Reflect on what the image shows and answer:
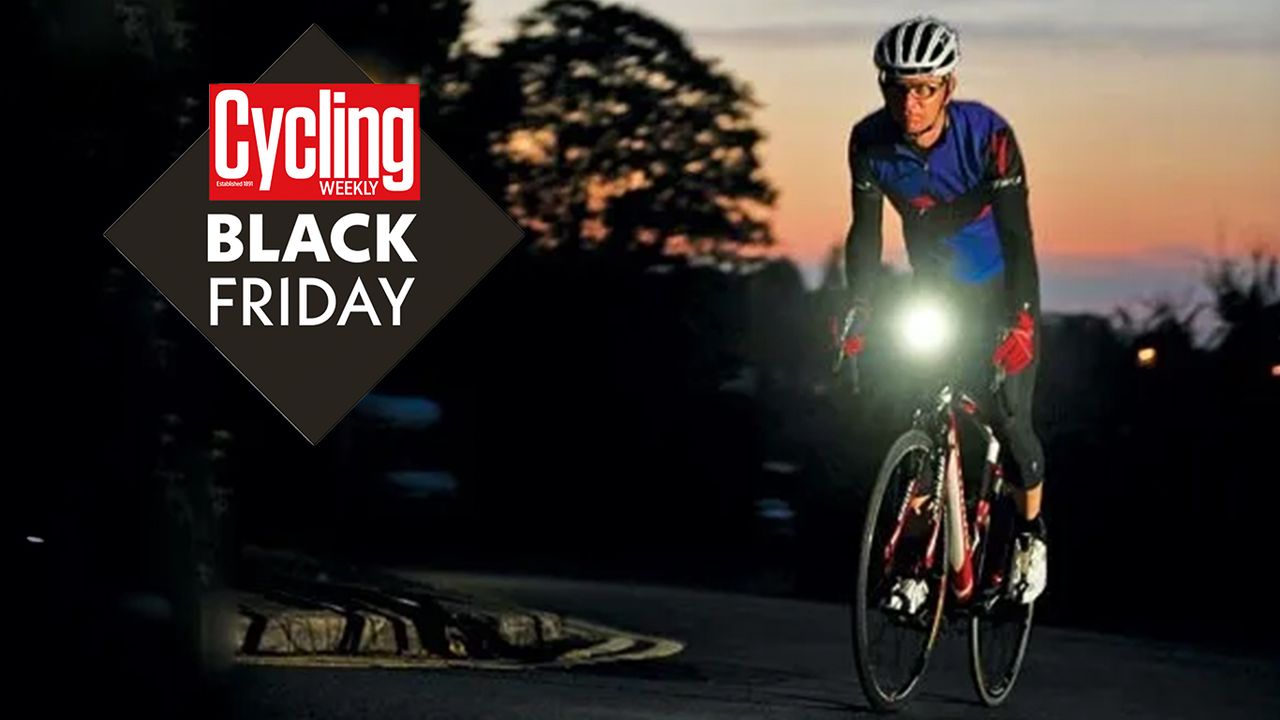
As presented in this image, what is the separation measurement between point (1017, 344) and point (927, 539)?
0.77 meters

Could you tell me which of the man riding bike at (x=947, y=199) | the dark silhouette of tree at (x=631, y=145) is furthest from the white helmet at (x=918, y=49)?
the dark silhouette of tree at (x=631, y=145)

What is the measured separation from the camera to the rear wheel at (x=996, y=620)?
11.9 m

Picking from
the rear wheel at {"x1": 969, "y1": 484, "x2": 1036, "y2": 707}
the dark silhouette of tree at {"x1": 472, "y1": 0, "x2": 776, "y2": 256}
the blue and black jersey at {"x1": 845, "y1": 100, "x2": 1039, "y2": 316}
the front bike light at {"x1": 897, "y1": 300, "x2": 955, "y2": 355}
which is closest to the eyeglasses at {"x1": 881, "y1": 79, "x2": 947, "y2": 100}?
the blue and black jersey at {"x1": 845, "y1": 100, "x2": 1039, "y2": 316}

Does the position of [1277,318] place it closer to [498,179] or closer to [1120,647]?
[1120,647]

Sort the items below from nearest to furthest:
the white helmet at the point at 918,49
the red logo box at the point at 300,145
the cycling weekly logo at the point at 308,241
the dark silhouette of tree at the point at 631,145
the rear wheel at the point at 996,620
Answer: the white helmet at the point at 918,49, the rear wheel at the point at 996,620, the cycling weekly logo at the point at 308,241, the red logo box at the point at 300,145, the dark silhouette of tree at the point at 631,145

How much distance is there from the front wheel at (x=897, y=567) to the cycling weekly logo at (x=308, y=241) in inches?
196

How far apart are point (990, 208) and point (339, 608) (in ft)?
14.4

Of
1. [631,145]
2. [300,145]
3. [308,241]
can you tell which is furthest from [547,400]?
[300,145]

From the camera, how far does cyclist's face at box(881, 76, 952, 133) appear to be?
10.8m

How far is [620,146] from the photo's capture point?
71.4 meters

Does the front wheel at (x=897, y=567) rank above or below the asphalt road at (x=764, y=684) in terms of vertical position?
above

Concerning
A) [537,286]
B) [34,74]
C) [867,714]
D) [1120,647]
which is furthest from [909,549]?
[537,286]

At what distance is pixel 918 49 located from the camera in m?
10.8

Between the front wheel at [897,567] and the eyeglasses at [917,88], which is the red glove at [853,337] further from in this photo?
the eyeglasses at [917,88]
